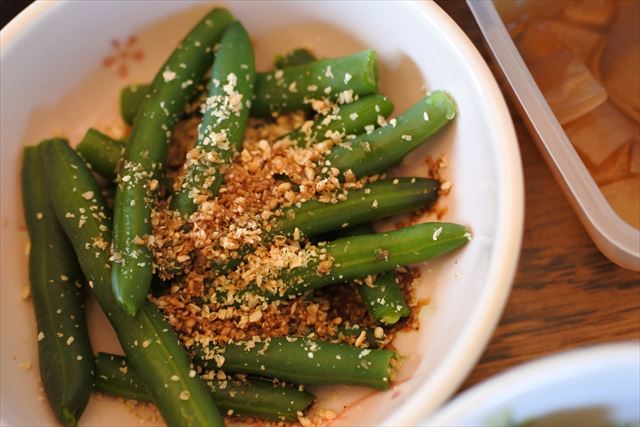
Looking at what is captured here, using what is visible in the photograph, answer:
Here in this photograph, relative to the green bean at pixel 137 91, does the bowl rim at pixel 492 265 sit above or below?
below

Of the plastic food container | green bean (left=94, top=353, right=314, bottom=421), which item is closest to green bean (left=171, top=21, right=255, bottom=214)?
green bean (left=94, top=353, right=314, bottom=421)

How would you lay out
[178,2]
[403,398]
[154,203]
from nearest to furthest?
[403,398] < [154,203] < [178,2]

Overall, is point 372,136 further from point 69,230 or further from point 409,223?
point 69,230

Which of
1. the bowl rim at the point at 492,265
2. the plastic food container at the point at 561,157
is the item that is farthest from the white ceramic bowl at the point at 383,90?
the plastic food container at the point at 561,157

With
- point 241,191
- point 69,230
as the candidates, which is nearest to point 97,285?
point 69,230

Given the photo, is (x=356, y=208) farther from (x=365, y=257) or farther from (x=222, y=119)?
(x=222, y=119)

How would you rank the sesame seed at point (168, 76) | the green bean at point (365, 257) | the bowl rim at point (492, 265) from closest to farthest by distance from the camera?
the bowl rim at point (492, 265), the green bean at point (365, 257), the sesame seed at point (168, 76)

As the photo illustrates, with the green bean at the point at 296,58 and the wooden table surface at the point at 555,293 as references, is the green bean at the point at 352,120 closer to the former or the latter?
the green bean at the point at 296,58
